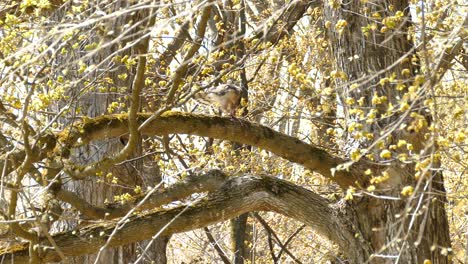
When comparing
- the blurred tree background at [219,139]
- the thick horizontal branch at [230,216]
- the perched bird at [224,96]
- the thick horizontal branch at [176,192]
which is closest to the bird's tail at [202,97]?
the perched bird at [224,96]

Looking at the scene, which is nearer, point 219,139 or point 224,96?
point 219,139

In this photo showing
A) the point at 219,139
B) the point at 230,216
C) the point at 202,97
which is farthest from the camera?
the point at 202,97

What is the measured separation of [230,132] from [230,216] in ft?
2.47

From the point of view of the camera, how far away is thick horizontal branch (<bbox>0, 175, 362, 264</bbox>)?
6.79 m

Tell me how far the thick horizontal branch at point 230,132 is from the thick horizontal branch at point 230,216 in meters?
0.30

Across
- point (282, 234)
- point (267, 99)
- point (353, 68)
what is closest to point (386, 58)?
point (353, 68)

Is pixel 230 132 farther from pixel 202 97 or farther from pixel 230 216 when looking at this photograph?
pixel 202 97

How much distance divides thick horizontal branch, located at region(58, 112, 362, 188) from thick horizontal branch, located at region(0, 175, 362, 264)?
303mm

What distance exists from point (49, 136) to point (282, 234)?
7.51 metres

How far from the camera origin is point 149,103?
36.1 feet

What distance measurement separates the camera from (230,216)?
7305 mm

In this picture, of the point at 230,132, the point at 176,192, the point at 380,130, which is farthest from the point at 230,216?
the point at 380,130

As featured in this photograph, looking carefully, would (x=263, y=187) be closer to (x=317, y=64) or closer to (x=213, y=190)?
(x=213, y=190)

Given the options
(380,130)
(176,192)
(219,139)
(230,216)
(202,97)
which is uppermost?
(202,97)
